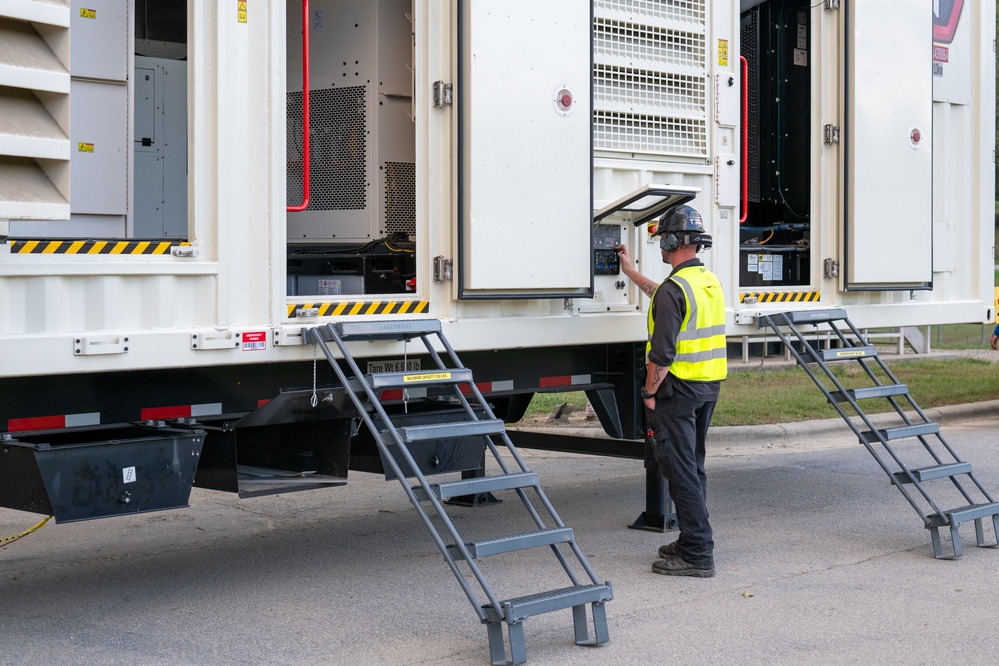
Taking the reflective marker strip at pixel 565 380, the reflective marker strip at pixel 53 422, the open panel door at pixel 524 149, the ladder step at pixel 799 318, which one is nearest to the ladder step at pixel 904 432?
the ladder step at pixel 799 318

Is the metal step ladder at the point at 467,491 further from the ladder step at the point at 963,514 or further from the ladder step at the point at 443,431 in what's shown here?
the ladder step at the point at 963,514

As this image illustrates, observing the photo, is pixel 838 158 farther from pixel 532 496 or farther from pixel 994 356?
pixel 994 356

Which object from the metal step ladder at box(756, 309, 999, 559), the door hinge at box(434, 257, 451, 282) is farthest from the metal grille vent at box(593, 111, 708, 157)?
the door hinge at box(434, 257, 451, 282)

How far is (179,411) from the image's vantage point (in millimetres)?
5188

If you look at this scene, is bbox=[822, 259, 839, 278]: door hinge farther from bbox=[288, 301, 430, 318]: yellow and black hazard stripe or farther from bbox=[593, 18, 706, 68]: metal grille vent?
bbox=[288, 301, 430, 318]: yellow and black hazard stripe

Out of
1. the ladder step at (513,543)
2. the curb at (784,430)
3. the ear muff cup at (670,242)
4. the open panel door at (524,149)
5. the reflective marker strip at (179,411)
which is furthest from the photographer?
the curb at (784,430)

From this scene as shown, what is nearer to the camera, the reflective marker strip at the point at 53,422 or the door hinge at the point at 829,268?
the reflective marker strip at the point at 53,422

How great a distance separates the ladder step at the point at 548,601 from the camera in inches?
178

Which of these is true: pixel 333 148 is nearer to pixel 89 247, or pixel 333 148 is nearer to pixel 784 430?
pixel 89 247

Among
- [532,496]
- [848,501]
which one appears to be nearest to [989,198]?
[848,501]

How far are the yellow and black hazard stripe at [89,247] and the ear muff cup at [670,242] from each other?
7.76 ft

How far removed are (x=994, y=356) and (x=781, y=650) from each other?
1361 cm

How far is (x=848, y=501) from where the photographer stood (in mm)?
7926

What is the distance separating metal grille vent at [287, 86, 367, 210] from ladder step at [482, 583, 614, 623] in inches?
97.1
